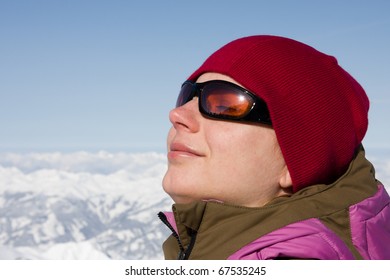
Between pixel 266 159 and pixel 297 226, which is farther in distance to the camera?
pixel 266 159

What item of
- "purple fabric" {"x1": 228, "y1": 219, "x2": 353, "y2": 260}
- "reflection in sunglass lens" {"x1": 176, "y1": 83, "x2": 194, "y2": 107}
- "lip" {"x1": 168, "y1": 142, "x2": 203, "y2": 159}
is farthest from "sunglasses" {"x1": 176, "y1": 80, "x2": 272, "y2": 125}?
"purple fabric" {"x1": 228, "y1": 219, "x2": 353, "y2": 260}

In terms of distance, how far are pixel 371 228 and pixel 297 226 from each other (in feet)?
1.93

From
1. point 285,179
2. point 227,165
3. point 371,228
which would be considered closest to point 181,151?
point 227,165

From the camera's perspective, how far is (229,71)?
3.28 m

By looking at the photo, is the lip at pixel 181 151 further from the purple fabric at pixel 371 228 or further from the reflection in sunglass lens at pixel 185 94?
the purple fabric at pixel 371 228

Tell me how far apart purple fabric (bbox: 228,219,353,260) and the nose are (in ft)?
2.97

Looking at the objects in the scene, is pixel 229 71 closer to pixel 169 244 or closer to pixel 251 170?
pixel 251 170

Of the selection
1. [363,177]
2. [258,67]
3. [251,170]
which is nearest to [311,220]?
[251,170]

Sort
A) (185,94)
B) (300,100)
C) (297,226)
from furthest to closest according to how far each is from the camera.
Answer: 1. (185,94)
2. (300,100)
3. (297,226)

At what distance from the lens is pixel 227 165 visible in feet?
10.2

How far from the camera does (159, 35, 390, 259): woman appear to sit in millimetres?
2963

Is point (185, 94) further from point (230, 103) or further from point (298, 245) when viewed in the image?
point (298, 245)

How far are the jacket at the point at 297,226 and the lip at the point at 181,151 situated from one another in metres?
0.34

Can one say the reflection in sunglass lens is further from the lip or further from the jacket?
the jacket
